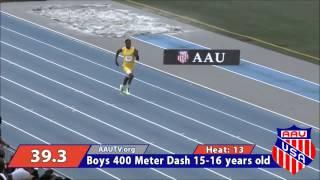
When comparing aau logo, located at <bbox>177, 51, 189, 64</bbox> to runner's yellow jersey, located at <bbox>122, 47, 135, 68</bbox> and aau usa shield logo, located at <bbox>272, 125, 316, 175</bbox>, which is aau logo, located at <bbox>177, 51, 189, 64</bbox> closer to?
runner's yellow jersey, located at <bbox>122, 47, 135, 68</bbox>

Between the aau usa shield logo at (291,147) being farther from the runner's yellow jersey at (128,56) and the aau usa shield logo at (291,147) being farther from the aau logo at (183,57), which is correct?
the aau logo at (183,57)

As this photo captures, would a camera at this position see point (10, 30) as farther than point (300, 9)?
No

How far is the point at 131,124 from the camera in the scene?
16.7m

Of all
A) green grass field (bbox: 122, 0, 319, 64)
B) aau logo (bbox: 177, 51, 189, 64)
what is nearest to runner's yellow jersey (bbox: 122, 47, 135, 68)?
aau logo (bbox: 177, 51, 189, 64)

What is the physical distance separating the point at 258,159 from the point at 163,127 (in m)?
3.73

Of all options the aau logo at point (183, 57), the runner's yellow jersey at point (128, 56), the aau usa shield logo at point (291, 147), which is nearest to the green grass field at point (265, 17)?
the aau logo at point (183, 57)

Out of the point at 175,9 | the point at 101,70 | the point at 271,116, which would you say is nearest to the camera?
the point at 271,116

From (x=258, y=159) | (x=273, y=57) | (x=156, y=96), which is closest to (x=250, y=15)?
(x=273, y=57)

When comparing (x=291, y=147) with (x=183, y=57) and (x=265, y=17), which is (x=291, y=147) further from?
(x=265, y=17)

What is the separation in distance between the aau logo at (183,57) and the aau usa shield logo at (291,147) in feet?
30.4

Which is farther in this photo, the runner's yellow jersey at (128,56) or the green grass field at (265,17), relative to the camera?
the green grass field at (265,17)

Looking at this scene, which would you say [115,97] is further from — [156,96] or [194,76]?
[194,76]

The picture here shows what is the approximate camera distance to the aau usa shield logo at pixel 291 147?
11.5 m

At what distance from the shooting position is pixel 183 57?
2188 centimetres
